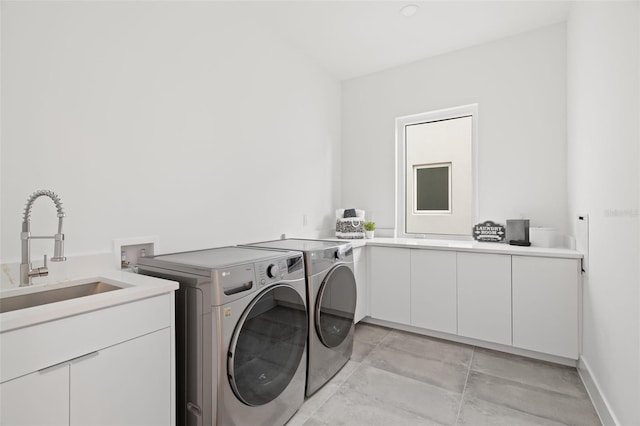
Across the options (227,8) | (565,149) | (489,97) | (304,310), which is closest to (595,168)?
(565,149)

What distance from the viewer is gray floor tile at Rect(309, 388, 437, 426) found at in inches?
62.8

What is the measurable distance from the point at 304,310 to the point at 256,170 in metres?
1.22

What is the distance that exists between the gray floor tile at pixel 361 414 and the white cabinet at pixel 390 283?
103 centimetres

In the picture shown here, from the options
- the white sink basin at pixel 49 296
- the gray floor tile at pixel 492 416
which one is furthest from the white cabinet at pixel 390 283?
the white sink basin at pixel 49 296

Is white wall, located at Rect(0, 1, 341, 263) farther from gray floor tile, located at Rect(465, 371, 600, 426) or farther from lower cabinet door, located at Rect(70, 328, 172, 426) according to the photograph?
gray floor tile, located at Rect(465, 371, 600, 426)

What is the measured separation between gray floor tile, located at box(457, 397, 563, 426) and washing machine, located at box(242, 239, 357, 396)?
777 millimetres

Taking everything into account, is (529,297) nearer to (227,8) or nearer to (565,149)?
(565,149)

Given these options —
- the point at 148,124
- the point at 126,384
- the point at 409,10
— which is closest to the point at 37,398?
the point at 126,384

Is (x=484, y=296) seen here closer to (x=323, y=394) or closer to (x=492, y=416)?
(x=492, y=416)

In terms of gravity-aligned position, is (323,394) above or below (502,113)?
below

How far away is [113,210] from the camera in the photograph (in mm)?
1551

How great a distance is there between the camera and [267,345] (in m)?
1.45

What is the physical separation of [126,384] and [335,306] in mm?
1231

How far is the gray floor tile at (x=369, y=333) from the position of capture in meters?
2.60
